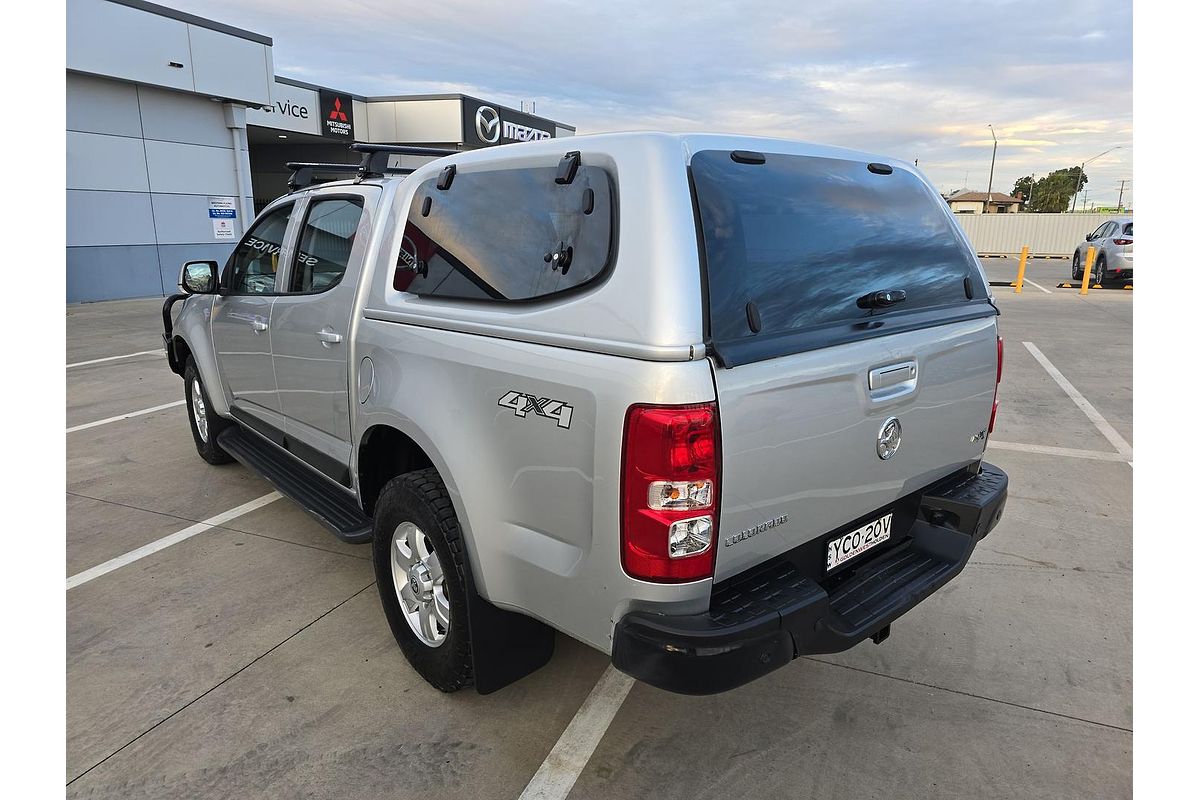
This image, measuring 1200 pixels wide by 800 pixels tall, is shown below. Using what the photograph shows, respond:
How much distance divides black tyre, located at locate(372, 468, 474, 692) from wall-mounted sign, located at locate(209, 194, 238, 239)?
18203mm

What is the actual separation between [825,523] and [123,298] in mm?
18426

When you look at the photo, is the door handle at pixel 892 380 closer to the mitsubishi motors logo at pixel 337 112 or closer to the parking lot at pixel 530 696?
the parking lot at pixel 530 696

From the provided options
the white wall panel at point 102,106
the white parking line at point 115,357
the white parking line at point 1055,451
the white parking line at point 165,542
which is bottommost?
the white parking line at point 165,542

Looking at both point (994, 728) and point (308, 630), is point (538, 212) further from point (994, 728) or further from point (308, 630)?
point (994, 728)

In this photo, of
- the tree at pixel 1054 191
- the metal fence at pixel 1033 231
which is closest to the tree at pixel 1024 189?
the tree at pixel 1054 191

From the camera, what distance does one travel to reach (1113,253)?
1750cm

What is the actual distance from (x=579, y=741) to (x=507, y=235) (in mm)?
1790

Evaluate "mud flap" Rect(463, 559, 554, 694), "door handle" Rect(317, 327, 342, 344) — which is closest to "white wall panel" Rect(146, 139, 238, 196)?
"door handle" Rect(317, 327, 342, 344)

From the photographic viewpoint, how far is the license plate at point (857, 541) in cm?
250

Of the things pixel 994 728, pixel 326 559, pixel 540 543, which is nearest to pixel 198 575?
pixel 326 559

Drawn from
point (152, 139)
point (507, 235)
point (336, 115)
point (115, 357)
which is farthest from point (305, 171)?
point (336, 115)

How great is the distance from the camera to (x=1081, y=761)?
2.54m

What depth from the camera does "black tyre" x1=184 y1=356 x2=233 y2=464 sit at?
17.0 ft

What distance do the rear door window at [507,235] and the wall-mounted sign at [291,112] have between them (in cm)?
2089
